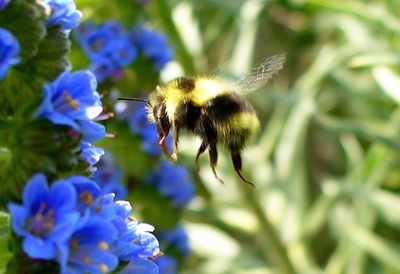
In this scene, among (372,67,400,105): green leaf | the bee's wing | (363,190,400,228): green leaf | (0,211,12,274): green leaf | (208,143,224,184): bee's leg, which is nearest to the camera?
(0,211,12,274): green leaf

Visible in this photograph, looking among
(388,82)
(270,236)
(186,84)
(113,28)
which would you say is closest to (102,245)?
(186,84)

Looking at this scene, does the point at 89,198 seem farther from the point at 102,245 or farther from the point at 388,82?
the point at 388,82

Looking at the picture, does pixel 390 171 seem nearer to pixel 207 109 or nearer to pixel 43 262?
pixel 207 109

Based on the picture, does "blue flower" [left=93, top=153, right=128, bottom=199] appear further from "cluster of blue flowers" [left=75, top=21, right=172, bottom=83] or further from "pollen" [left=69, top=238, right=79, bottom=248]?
"pollen" [left=69, top=238, right=79, bottom=248]

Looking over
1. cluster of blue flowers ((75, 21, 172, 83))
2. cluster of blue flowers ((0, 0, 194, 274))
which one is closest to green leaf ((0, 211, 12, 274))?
cluster of blue flowers ((0, 0, 194, 274))

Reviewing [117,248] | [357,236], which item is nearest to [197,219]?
[357,236]

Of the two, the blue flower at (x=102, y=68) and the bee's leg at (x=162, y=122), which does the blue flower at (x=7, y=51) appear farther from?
the blue flower at (x=102, y=68)

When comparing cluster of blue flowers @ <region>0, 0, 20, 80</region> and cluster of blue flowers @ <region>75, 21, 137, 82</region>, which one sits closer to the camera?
cluster of blue flowers @ <region>0, 0, 20, 80</region>
